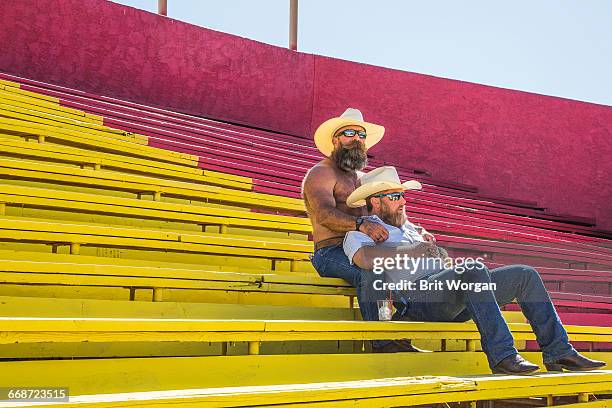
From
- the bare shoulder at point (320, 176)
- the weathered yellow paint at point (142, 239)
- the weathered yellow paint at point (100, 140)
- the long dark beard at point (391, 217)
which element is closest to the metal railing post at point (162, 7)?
the weathered yellow paint at point (100, 140)

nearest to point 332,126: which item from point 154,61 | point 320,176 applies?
point 320,176

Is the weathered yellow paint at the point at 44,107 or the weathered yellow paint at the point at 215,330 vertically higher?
the weathered yellow paint at the point at 44,107

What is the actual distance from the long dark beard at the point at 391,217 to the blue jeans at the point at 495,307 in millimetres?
295

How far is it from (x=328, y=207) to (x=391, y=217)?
0.71 ft

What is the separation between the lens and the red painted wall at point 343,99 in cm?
616

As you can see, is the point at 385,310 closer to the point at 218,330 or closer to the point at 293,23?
the point at 218,330

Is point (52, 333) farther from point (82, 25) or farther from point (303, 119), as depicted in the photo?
point (303, 119)

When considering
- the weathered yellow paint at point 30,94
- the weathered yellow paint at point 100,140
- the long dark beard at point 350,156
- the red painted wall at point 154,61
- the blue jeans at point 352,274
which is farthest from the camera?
the red painted wall at point 154,61

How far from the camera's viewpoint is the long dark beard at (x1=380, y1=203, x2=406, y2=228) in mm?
2855

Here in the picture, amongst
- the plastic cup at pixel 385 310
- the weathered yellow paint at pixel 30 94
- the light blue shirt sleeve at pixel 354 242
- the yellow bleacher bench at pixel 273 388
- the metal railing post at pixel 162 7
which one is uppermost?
the metal railing post at pixel 162 7

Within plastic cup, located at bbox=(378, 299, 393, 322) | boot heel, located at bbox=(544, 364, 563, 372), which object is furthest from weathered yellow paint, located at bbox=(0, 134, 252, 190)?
boot heel, located at bbox=(544, 364, 563, 372)

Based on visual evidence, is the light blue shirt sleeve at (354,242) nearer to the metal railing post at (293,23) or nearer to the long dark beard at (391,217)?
the long dark beard at (391,217)

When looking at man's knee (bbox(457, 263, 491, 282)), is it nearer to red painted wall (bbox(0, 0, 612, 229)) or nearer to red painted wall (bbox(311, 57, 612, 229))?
red painted wall (bbox(0, 0, 612, 229))

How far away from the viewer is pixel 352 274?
281 cm
